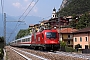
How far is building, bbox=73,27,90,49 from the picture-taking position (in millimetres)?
67062

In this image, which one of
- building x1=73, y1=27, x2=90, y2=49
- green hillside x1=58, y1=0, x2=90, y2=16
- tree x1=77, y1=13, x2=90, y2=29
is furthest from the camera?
green hillside x1=58, y1=0, x2=90, y2=16

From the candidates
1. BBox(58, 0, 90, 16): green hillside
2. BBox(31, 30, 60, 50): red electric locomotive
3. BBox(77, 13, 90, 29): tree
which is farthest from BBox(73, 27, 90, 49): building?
BBox(58, 0, 90, 16): green hillside

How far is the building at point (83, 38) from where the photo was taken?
220 feet

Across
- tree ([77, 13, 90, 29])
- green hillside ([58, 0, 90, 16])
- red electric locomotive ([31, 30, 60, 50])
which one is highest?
green hillside ([58, 0, 90, 16])

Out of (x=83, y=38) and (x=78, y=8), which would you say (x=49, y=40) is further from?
(x=78, y=8)

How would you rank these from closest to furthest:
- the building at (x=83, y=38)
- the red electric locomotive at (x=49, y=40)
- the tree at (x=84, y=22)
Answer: the red electric locomotive at (x=49, y=40), the building at (x=83, y=38), the tree at (x=84, y=22)

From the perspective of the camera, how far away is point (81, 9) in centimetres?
14425

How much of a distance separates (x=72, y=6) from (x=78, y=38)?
256 ft

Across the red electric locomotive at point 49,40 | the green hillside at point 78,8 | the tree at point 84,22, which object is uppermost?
the green hillside at point 78,8

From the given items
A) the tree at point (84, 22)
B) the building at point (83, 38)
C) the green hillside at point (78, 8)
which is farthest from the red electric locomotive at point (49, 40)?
the green hillside at point (78, 8)

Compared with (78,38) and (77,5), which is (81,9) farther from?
(78,38)

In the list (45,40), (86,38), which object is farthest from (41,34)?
(86,38)

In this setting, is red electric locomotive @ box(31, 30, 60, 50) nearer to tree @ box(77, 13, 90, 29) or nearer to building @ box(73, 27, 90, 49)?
building @ box(73, 27, 90, 49)

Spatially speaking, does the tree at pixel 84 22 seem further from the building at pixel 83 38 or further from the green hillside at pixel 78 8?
the green hillside at pixel 78 8
